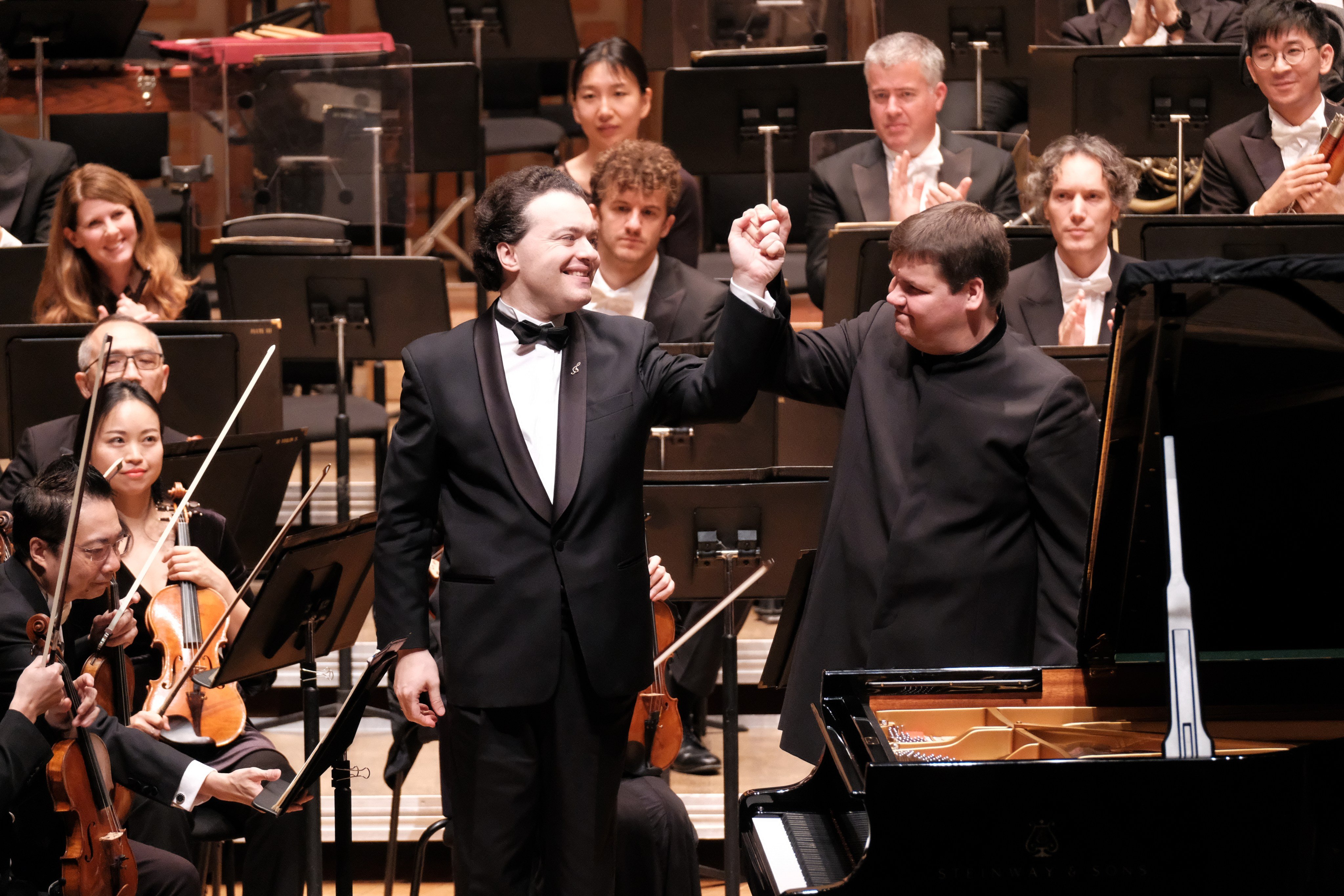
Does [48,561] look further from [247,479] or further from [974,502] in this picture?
[974,502]

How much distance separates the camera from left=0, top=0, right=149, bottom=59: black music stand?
4984 millimetres

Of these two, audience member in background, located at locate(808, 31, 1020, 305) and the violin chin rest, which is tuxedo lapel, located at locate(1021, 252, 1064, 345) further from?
the violin chin rest

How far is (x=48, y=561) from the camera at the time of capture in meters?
2.54

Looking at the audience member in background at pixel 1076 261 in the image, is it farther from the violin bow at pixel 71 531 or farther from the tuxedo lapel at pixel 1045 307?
the violin bow at pixel 71 531

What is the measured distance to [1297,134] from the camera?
13.5ft

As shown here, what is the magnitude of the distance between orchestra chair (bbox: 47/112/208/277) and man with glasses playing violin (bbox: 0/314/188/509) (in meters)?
1.96

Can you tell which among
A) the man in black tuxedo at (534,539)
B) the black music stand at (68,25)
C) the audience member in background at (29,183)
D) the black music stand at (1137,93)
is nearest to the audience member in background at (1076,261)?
the black music stand at (1137,93)

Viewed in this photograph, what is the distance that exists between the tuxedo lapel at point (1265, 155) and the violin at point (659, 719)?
2.33 meters

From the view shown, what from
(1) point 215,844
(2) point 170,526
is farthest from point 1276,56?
(1) point 215,844

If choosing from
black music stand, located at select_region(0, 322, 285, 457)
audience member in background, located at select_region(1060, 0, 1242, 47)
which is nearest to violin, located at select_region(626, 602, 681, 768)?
black music stand, located at select_region(0, 322, 285, 457)

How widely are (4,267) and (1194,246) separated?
10.0 ft

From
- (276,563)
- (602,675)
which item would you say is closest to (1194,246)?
(602,675)

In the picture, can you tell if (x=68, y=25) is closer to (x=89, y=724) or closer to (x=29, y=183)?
(x=29, y=183)

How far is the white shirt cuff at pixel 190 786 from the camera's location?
2.63 metres
